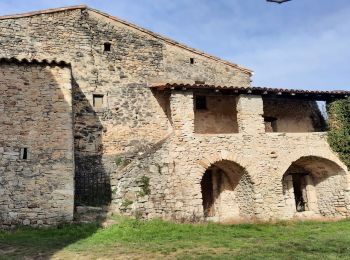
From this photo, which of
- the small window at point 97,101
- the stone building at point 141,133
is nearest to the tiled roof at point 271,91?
the stone building at point 141,133

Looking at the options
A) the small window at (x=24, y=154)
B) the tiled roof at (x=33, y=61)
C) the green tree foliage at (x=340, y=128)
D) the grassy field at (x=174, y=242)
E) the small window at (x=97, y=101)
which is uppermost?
the tiled roof at (x=33, y=61)

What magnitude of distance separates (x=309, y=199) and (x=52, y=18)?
12936 mm

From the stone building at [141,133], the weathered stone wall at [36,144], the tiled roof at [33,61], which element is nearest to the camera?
the weathered stone wall at [36,144]

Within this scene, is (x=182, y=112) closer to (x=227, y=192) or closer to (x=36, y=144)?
(x=227, y=192)

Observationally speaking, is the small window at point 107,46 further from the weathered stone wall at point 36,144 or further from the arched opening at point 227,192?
the arched opening at point 227,192

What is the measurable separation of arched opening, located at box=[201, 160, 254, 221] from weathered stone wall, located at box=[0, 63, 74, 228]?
5942 mm

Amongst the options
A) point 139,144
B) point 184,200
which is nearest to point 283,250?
point 184,200

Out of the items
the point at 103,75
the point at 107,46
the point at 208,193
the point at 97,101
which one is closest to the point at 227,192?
the point at 208,193

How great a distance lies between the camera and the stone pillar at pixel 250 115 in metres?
15.4

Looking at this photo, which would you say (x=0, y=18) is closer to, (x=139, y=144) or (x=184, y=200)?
(x=139, y=144)

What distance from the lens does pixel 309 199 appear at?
666 inches

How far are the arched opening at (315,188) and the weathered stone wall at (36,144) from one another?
8797 mm

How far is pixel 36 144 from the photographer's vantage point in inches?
475

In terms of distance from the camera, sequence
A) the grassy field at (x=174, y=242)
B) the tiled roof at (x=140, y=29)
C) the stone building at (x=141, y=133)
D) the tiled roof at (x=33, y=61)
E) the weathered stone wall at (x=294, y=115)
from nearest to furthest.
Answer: the grassy field at (x=174, y=242) → the stone building at (x=141, y=133) → the tiled roof at (x=33, y=61) → the tiled roof at (x=140, y=29) → the weathered stone wall at (x=294, y=115)
